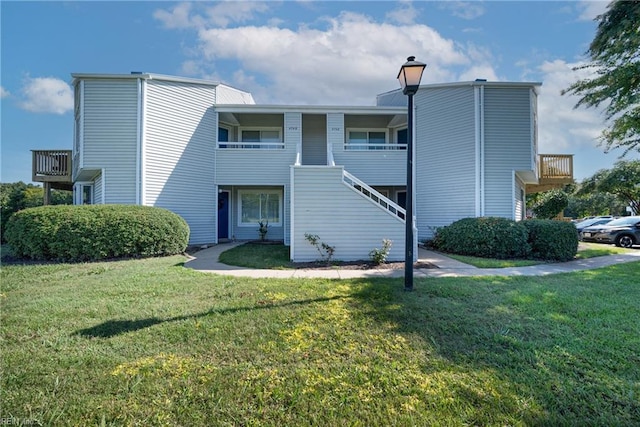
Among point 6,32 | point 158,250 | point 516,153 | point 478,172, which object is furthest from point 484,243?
point 6,32

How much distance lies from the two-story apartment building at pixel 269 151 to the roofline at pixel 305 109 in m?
0.05

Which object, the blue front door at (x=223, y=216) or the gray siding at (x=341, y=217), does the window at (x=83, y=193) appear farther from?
the gray siding at (x=341, y=217)

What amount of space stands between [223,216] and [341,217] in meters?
8.00

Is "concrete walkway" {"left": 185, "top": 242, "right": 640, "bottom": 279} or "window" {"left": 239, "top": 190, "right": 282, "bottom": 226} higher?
"window" {"left": 239, "top": 190, "right": 282, "bottom": 226}

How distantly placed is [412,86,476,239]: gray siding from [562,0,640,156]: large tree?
4020mm

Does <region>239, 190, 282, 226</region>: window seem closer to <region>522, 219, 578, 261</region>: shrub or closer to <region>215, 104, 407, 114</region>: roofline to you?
<region>215, 104, 407, 114</region>: roofline

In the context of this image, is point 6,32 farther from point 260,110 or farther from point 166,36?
Result: point 260,110

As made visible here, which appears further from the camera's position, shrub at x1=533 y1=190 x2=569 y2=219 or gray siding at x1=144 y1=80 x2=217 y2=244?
shrub at x1=533 y1=190 x2=569 y2=219

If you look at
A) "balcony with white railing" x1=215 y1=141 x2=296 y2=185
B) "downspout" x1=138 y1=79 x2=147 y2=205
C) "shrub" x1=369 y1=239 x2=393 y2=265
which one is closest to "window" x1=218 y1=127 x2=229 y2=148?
"balcony with white railing" x1=215 y1=141 x2=296 y2=185

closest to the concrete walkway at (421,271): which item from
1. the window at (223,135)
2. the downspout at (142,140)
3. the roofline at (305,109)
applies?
the downspout at (142,140)

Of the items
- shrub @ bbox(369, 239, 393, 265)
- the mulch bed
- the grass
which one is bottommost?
the grass

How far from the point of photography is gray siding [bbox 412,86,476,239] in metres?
12.4

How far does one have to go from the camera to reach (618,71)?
9.74 meters

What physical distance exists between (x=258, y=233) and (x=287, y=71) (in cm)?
780
